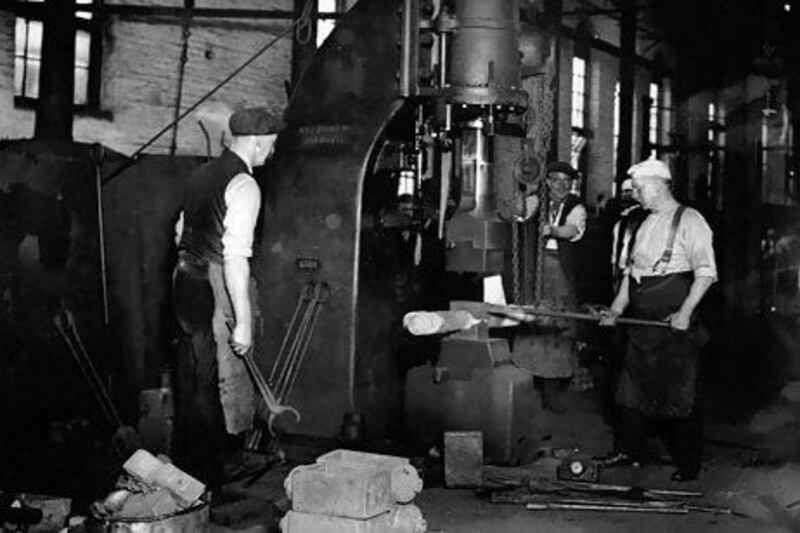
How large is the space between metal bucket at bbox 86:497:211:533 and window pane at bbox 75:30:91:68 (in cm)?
725

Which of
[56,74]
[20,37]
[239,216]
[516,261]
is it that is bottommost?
[516,261]

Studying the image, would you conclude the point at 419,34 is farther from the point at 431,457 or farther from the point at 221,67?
the point at 221,67

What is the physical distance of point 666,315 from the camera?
20.3 feet

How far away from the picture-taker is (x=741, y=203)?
19281 mm

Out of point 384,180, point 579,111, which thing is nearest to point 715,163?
point 579,111

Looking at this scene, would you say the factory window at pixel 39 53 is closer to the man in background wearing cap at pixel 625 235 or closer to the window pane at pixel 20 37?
the window pane at pixel 20 37

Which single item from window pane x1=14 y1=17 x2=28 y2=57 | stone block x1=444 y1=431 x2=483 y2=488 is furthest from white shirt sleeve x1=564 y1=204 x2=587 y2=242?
window pane x1=14 y1=17 x2=28 y2=57

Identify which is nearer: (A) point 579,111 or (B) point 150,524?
(B) point 150,524

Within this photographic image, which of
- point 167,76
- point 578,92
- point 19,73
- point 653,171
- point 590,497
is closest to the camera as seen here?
point 590,497

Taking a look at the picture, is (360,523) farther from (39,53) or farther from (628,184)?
(39,53)

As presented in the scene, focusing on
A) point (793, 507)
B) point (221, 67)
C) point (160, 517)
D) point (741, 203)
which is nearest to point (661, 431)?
point (793, 507)

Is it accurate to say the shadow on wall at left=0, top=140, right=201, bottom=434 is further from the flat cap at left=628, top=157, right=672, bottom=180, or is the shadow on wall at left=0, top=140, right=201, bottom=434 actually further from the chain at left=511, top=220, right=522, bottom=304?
the flat cap at left=628, top=157, right=672, bottom=180

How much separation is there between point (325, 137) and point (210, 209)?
6.89 ft

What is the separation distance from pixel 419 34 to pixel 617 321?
7.80 feet
